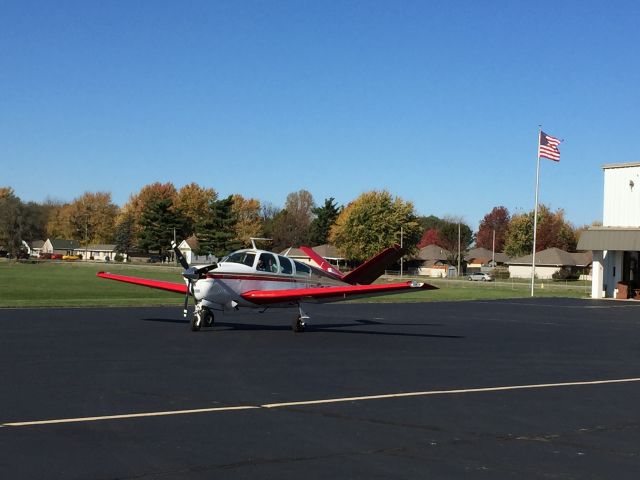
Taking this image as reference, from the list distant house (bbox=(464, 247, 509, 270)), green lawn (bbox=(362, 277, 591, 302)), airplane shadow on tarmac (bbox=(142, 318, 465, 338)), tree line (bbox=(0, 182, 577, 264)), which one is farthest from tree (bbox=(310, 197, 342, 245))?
airplane shadow on tarmac (bbox=(142, 318, 465, 338))

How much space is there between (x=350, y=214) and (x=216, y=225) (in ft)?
69.7

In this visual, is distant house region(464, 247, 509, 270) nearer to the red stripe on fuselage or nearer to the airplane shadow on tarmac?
the airplane shadow on tarmac

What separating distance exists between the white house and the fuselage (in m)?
34.0

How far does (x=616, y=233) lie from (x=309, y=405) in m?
47.6

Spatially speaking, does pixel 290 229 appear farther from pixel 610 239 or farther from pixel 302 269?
pixel 302 269

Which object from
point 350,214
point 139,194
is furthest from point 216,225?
point 139,194

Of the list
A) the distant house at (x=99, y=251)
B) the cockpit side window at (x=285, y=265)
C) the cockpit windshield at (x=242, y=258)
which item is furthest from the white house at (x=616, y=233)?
the distant house at (x=99, y=251)

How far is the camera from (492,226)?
185625 mm

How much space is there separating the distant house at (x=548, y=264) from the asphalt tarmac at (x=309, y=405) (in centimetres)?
10528

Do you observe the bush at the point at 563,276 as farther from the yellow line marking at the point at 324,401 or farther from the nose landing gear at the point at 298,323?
the yellow line marking at the point at 324,401

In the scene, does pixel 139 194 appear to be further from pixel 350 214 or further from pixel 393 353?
pixel 393 353

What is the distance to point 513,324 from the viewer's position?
29.8 meters

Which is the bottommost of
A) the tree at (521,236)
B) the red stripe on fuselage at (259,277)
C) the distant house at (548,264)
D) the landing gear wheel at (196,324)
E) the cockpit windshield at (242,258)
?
the landing gear wheel at (196,324)

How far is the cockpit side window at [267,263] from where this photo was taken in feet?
80.0
